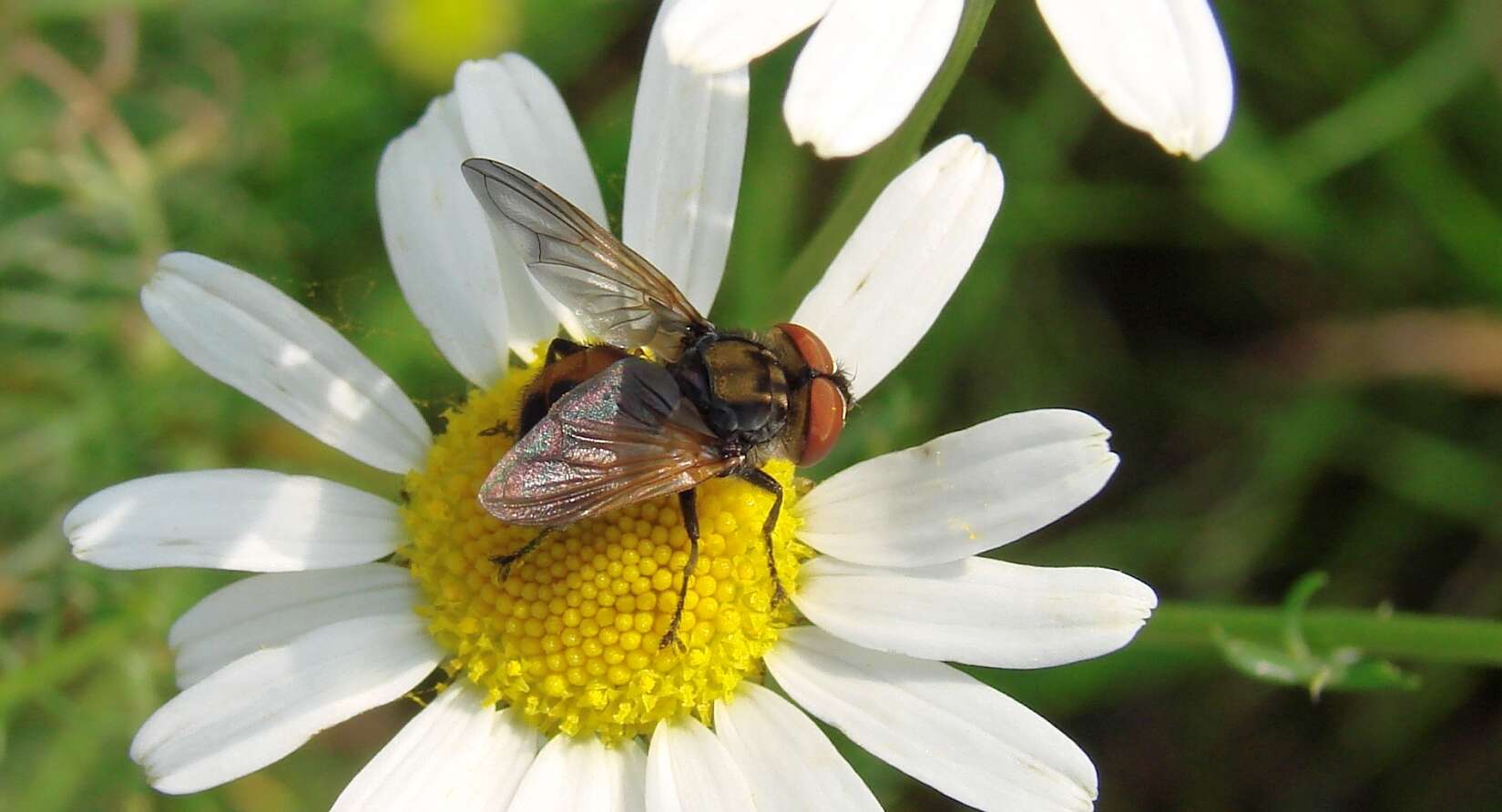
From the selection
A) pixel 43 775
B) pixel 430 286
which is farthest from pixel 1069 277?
pixel 43 775

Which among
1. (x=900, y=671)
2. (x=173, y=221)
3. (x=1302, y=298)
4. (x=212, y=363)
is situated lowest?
(x=173, y=221)

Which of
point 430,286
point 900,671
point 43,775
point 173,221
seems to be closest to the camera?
point 900,671

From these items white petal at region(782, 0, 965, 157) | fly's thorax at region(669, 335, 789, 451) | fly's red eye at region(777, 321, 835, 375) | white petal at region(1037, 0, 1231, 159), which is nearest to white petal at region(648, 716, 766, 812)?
fly's thorax at region(669, 335, 789, 451)

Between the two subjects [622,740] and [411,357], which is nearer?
[622,740]

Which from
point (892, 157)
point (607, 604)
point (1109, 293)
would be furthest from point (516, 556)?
point (1109, 293)

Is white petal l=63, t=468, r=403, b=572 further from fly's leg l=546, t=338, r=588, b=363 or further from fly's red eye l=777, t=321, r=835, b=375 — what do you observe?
fly's red eye l=777, t=321, r=835, b=375

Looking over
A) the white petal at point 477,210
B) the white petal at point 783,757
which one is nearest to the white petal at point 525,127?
the white petal at point 477,210

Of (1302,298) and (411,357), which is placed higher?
(1302,298)

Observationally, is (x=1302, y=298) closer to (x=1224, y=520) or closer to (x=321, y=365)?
(x=1224, y=520)
